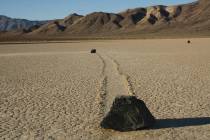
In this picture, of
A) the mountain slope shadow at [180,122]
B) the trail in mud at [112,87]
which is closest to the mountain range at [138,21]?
the trail in mud at [112,87]

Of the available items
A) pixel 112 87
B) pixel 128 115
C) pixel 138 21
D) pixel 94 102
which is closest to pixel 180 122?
pixel 128 115

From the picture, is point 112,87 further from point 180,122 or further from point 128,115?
point 128,115

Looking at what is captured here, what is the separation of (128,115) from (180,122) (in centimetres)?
116

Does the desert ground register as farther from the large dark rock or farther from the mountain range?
the mountain range

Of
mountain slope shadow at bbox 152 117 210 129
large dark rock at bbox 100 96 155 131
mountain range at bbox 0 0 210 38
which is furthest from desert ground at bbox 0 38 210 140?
mountain range at bbox 0 0 210 38

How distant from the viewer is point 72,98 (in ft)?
34.5

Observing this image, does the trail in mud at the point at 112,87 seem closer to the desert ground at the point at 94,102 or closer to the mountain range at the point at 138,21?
→ the desert ground at the point at 94,102

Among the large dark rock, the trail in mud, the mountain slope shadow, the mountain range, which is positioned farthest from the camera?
the mountain range

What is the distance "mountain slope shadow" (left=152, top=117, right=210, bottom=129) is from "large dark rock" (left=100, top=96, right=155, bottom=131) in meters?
0.39

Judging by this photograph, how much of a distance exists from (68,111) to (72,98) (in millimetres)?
1618

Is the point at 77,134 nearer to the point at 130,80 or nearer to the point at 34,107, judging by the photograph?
the point at 34,107

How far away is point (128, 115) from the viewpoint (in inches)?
276

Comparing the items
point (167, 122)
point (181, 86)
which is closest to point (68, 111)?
point (167, 122)

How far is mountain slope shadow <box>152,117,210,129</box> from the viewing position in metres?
7.46
